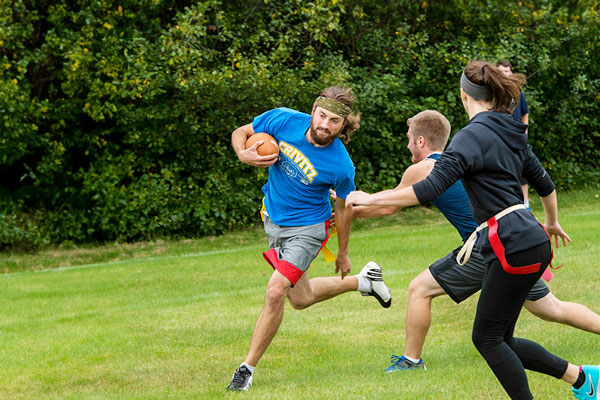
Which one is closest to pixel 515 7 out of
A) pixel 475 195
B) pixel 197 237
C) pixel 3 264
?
pixel 197 237

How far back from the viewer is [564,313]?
561 centimetres

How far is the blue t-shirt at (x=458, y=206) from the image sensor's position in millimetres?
5953

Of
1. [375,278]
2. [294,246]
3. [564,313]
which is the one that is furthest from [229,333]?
[564,313]

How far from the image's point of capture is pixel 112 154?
1750cm

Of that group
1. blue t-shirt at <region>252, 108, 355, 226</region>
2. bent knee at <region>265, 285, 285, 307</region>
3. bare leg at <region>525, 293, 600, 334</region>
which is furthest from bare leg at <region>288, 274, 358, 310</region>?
bare leg at <region>525, 293, 600, 334</region>

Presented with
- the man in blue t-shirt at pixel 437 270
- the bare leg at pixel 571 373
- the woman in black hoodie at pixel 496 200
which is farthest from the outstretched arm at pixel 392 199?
the man in blue t-shirt at pixel 437 270

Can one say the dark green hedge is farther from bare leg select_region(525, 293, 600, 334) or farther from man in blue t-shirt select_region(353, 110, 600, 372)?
bare leg select_region(525, 293, 600, 334)

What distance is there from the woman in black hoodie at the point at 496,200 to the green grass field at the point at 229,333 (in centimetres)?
98

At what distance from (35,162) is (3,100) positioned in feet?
8.42

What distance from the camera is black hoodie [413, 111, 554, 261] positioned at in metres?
4.15

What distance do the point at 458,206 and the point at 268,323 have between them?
61.2 inches

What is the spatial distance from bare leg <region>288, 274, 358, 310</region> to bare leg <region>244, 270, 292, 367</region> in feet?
2.91

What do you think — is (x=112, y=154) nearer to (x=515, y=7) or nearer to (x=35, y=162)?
(x=35, y=162)

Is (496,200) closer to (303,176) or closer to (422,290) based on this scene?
(422,290)
